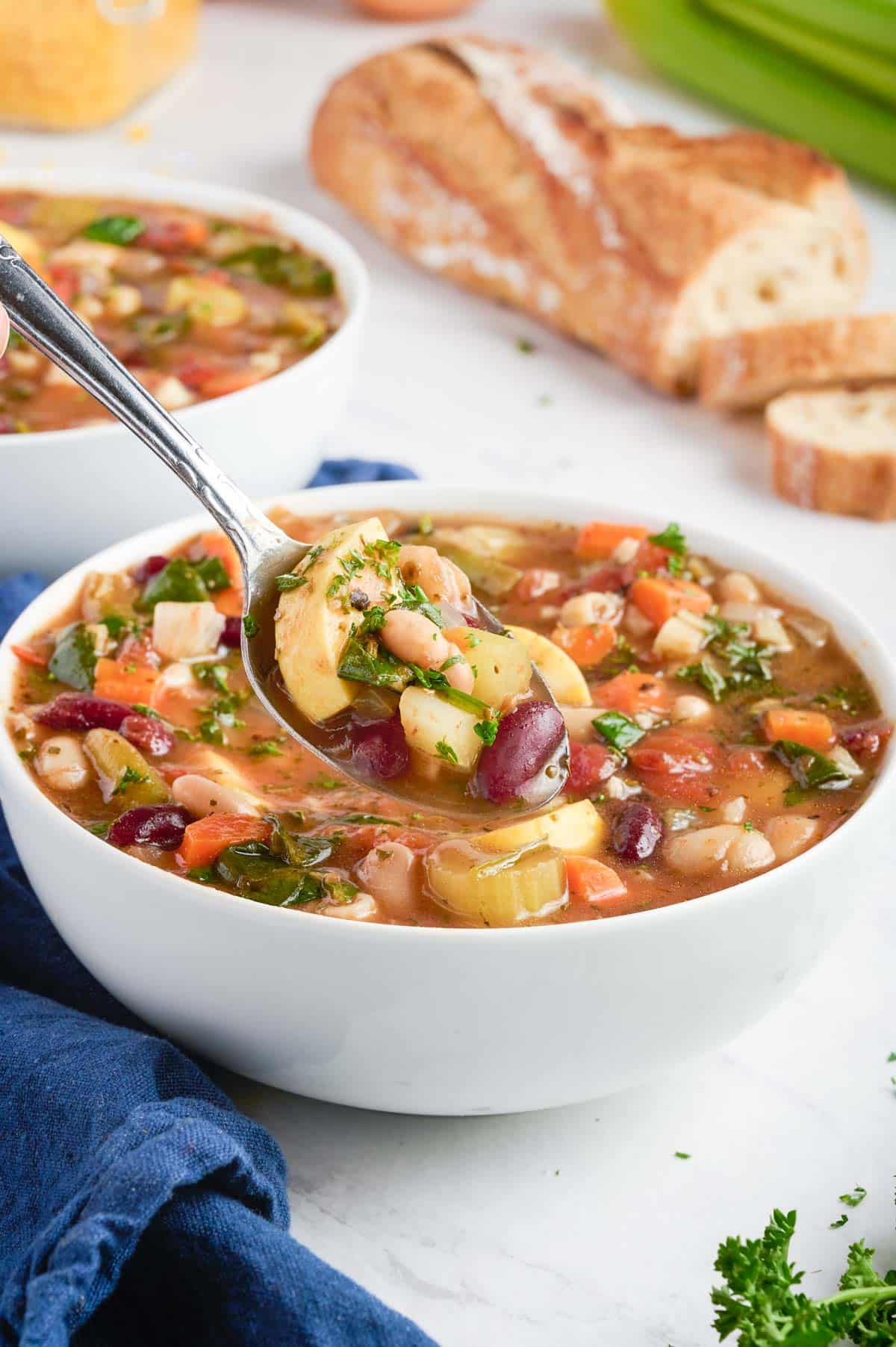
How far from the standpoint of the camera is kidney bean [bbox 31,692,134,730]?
9.37ft

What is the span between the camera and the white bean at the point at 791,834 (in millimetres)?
2596

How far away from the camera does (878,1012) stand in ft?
9.90

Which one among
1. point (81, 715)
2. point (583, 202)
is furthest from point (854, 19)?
point (81, 715)

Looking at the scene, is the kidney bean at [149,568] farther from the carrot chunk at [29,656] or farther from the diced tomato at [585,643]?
the diced tomato at [585,643]

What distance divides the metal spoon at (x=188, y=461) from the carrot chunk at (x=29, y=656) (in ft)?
1.35

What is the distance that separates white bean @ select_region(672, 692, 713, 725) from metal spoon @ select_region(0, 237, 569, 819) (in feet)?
0.86

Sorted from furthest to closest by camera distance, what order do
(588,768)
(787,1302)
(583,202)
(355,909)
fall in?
(583,202) < (588,768) < (355,909) < (787,1302)

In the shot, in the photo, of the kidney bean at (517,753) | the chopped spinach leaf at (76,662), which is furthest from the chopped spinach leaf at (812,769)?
the chopped spinach leaf at (76,662)

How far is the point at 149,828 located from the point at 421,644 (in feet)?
1.77

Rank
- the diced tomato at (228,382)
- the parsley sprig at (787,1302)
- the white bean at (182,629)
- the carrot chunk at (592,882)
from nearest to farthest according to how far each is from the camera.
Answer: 1. the parsley sprig at (787,1302)
2. the carrot chunk at (592,882)
3. the white bean at (182,629)
4. the diced tomato at (228,382)

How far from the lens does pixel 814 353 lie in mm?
5090

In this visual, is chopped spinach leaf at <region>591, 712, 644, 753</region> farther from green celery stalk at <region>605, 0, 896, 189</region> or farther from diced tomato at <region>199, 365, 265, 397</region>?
green celery stalk at <region>605, 0, 896, 189</region>

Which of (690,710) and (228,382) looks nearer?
(690,710)

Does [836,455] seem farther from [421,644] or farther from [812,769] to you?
[421,644]
